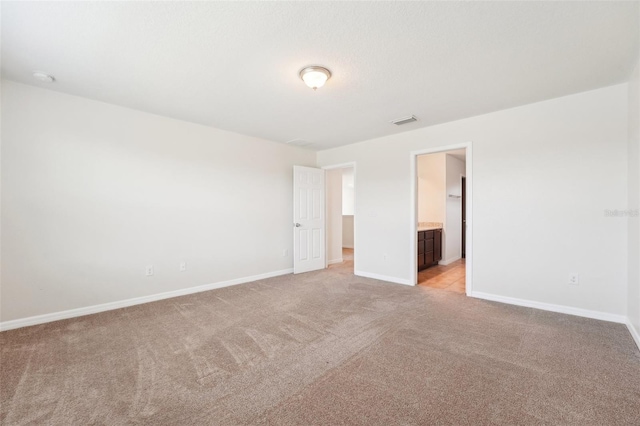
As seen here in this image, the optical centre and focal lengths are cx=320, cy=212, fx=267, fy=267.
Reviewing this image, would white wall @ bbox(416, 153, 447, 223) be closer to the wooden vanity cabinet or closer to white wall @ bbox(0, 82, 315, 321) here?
the wooden vanity cabinet

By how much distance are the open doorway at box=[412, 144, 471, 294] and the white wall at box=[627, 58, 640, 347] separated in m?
2.31

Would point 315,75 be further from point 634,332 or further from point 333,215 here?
point 333,215

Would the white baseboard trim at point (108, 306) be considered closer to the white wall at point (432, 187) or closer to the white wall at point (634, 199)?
the white wall at point (432, 187)

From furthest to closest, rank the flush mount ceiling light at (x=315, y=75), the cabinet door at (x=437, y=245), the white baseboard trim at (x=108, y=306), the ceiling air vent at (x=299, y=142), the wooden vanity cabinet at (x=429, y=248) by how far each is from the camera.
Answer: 1. the cabinet door at (x=437, y=245)
2. the wooden vanity cabinet at (x=429, y=248)
3. the ceiling air vent at (x=299, y=142)
4. the white baseboard trim at (x=108, y=306)
5. the flush mount ceiling light at (x=315, y=75)

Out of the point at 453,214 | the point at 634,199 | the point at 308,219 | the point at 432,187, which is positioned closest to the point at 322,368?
the point at 634,199

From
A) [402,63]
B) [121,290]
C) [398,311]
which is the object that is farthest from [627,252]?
[121,290]

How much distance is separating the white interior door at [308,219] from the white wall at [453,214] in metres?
2.79

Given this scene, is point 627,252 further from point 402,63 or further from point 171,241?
point 171,241

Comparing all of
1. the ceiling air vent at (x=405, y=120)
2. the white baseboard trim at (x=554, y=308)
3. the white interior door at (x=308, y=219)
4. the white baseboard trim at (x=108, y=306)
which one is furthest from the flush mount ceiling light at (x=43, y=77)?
the white baseboard trim at (x=554, y=308)

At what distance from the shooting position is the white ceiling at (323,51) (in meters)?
1.76

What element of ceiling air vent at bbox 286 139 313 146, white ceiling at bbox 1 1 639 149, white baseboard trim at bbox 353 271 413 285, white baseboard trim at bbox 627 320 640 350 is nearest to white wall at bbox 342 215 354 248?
white baseboard trim at bbox 353 271 413 285

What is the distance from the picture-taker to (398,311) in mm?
3131

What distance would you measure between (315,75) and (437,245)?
4.55 meters

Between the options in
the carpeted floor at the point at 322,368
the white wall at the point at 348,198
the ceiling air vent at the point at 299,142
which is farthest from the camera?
the white wall at the point at 348,198
